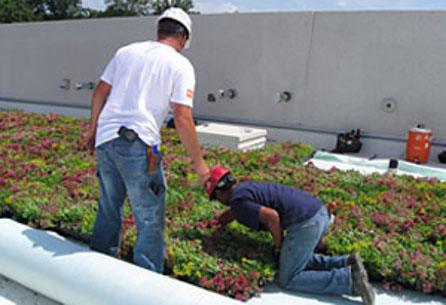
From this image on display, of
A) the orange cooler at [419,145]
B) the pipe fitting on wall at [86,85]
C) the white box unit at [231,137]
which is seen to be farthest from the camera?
the pipe fitting on wall at [86,85]

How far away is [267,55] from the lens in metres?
9.73

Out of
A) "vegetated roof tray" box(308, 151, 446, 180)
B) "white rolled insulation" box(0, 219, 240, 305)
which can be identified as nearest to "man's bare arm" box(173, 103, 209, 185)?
"white rolled insulation" box(0, 219, 240, 305)

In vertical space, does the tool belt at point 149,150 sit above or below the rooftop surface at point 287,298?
above

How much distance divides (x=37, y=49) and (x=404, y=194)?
13.5 m

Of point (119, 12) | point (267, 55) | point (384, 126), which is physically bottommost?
point (384, 126)

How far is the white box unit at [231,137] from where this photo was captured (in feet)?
24.1

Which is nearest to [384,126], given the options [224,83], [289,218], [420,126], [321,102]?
[420,126]

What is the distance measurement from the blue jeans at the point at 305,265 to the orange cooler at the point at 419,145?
5.41m

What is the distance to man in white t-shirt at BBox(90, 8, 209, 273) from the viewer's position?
2.66 metres

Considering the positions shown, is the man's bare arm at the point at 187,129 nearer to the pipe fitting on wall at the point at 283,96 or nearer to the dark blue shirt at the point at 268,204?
the dark blue shirt at the point at 268,204

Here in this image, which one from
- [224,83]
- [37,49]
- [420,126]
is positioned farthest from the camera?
[37,49]

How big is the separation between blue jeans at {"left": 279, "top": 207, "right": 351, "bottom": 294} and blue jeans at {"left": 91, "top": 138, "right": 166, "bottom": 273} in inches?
38.9

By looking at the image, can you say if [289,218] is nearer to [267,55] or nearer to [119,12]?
[267,55]

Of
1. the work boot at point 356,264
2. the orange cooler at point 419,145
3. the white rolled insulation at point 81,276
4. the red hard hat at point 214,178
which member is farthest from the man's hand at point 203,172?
the orange cooler at point 419,145
